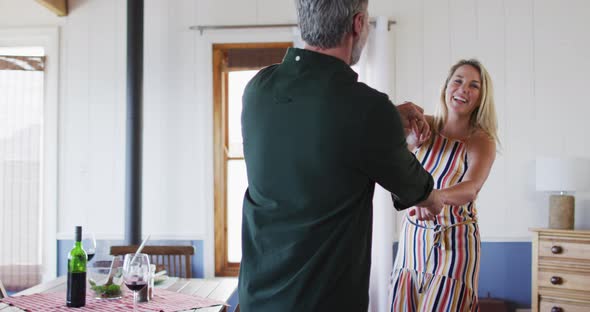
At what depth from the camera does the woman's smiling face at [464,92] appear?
6.73ft

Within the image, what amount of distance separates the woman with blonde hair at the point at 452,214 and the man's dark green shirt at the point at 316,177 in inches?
24.4

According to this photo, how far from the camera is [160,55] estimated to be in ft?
13.9

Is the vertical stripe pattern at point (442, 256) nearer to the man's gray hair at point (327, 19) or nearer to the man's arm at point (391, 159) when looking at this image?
the man's arm at point (391, 159)

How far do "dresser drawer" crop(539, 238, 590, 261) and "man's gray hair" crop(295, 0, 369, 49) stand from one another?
299cm

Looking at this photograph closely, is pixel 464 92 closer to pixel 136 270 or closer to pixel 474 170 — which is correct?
pixel 474 170

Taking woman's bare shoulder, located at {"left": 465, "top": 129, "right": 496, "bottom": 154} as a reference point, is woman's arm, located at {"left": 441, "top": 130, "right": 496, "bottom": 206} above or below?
below

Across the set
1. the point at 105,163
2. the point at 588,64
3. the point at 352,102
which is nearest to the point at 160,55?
the point at 105,163

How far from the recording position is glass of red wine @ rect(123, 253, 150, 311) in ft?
6.33

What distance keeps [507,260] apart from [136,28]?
10.4 ft

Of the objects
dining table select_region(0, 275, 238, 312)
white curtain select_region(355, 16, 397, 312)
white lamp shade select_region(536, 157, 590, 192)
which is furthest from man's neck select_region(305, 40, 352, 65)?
white lamp shade select_region(536, 157, 590, 192)

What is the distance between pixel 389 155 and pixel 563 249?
2969 mm

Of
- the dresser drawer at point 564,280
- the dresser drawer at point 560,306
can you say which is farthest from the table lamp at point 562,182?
the dresser drawer at point 560,306

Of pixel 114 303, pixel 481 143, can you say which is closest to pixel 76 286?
pixel 114 303

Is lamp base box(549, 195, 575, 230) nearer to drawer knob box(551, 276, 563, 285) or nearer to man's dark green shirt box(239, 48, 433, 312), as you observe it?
drawer knob box(551, 276, 563, 285)
